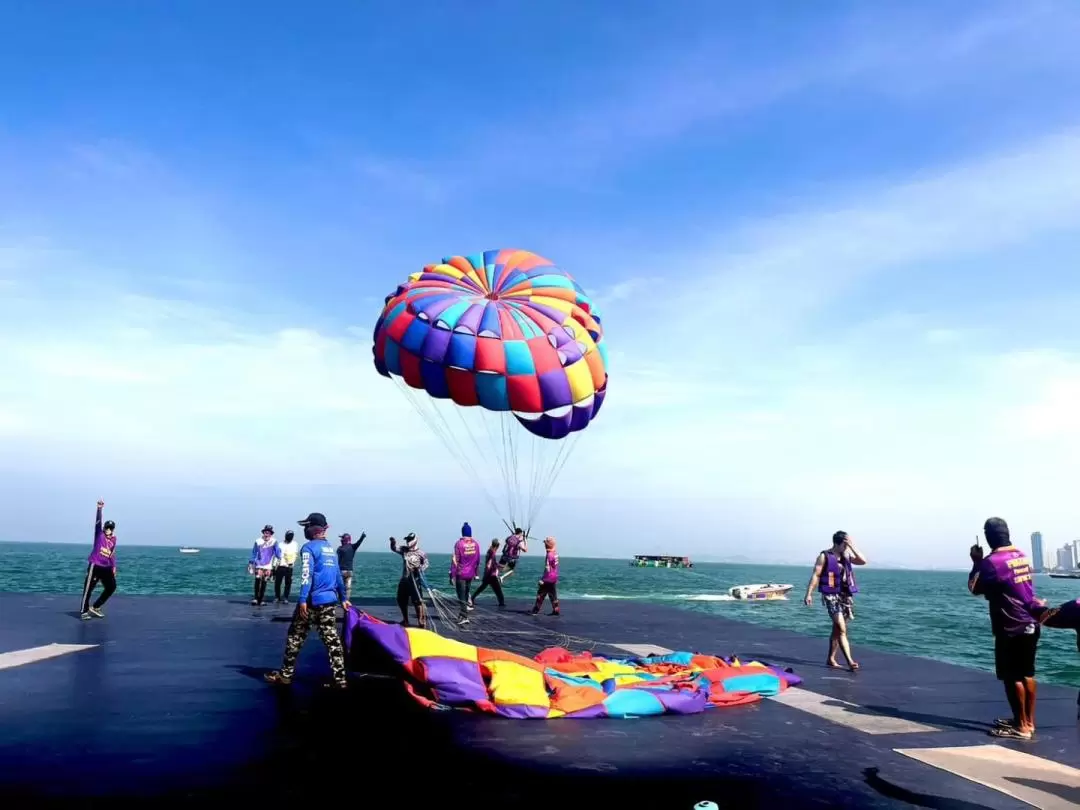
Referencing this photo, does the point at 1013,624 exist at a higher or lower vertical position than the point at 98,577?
higher

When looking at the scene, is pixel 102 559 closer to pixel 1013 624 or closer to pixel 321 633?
pixel 321 633

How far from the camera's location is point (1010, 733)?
750 cm

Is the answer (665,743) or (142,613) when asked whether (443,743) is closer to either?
(665,743)

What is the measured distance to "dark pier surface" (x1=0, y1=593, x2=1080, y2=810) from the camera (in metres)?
5.32

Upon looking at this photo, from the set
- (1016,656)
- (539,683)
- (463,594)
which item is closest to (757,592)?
(463,594)

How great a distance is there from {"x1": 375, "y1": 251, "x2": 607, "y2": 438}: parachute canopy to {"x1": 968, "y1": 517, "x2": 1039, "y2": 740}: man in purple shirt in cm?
865

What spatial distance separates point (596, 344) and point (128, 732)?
454 inches

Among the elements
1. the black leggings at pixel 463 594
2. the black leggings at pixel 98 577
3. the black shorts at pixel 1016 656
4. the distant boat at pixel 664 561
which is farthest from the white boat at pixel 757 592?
the distant boat at pixel 664 561

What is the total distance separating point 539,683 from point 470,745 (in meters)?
1.73

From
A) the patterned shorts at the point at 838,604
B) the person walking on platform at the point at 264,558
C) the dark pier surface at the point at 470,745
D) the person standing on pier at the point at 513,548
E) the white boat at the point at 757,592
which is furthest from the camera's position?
the white boat at the point at 757,592

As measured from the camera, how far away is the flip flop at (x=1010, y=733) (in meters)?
7.40

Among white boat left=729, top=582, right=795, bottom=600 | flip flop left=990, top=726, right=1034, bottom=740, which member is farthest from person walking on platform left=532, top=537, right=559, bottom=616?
white boat left=729, top=582, right=795, bottom=600

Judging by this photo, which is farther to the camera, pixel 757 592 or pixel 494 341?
pixel 757 592

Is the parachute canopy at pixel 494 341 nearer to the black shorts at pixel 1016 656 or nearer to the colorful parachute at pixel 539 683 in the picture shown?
the colorful parachute at pixel 539 683
